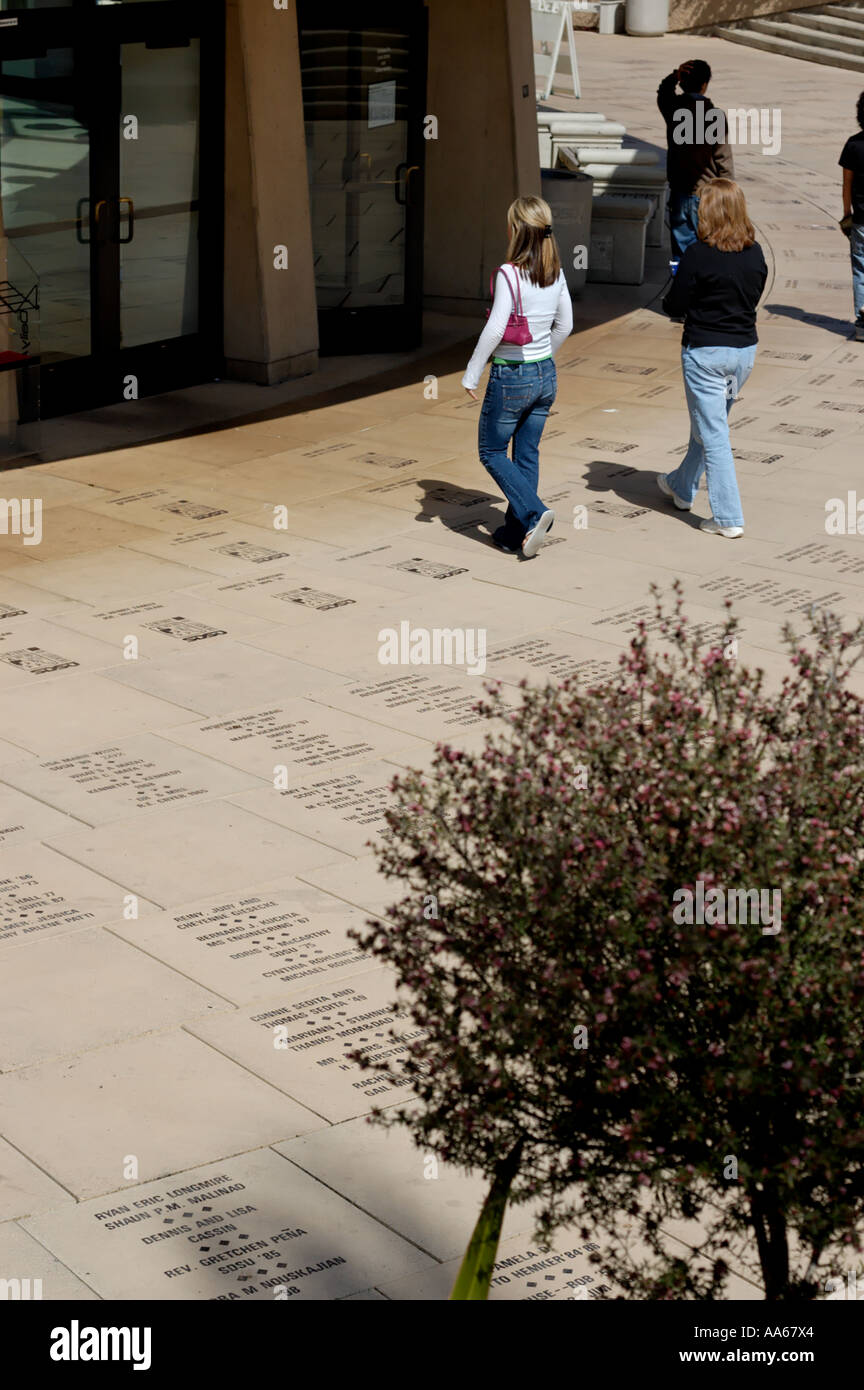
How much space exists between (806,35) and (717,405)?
26.3 m

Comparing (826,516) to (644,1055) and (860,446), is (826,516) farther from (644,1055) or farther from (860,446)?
(644,1055)

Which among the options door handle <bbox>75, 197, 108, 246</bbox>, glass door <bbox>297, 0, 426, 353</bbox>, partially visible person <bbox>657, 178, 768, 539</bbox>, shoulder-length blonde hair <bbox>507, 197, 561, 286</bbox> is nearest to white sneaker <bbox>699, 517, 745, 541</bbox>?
partially visible person <bbox>657, 178, 768, 539</bbox>

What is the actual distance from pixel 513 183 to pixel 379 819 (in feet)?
35.3

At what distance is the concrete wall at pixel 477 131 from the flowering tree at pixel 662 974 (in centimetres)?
1396

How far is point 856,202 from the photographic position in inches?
592

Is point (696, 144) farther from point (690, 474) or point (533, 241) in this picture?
point (533, 241)

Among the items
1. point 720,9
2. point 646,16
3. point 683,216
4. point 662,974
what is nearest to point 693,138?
point 683,216

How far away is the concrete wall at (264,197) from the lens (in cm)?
1377

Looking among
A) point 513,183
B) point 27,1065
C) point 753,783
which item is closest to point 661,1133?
point 753,783

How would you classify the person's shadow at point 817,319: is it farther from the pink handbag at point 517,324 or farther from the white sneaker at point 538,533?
the pink handbag at point 517,324

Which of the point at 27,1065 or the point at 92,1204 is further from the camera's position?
the point at 27,1065

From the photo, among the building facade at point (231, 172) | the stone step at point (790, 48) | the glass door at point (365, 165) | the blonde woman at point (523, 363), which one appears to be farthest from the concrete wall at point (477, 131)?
the stone step at point (790, 48)

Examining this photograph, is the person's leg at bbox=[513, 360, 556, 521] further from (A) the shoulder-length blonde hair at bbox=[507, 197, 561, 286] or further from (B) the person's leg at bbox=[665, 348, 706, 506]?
(B) the person's leg at bbox=[665, 348, 706, 506]

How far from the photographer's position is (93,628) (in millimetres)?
9422
